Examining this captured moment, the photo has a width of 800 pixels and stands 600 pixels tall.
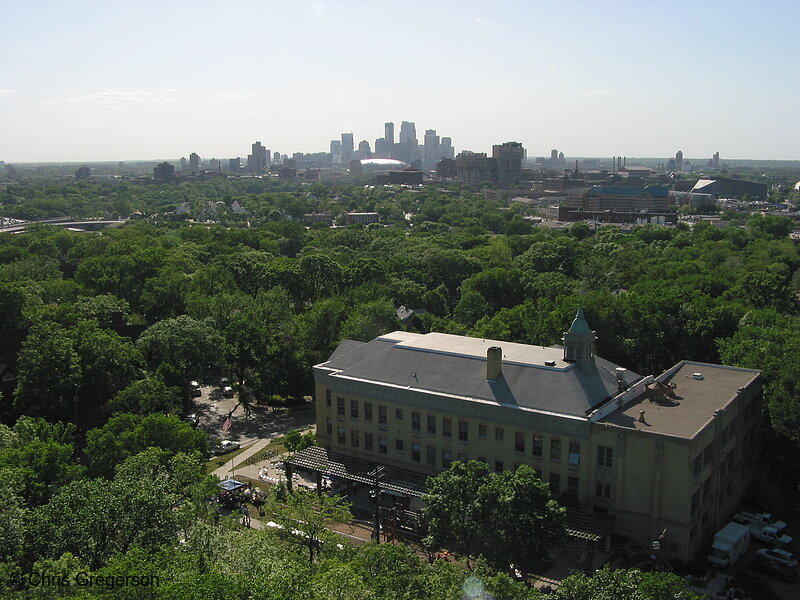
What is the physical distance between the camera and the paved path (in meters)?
61.2

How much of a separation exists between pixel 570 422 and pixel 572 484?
4250mm

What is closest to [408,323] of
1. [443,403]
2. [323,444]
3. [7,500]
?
[323,444]

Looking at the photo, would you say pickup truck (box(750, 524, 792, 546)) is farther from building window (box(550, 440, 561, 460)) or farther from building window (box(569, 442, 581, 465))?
building window (box(550, 440, 561, 460))

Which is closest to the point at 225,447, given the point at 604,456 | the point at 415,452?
the point at 415,452

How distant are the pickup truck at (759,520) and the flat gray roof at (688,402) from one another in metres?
8.58

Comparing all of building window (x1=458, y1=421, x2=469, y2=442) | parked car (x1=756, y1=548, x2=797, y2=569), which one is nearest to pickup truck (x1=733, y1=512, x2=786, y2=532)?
parked car (x1=756, y1=548, x2=797, y2=569)

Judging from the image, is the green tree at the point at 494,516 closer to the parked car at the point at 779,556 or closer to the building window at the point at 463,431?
the building window at the point at 463,431

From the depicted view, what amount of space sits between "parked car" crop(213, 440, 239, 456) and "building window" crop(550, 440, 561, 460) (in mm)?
30965

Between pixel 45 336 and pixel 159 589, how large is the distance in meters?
45.6

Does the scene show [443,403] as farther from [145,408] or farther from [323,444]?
[145,408]

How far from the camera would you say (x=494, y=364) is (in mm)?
53188

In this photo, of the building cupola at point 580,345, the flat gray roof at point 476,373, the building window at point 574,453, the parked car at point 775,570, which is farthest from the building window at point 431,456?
the parked car at point 775,570

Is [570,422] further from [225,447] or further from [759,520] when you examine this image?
[225,447]

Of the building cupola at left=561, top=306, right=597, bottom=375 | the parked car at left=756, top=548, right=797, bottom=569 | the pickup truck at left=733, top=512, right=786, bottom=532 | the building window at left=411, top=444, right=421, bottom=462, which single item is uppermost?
the building cupola at left=561, top=306, right=597, bottom=375
